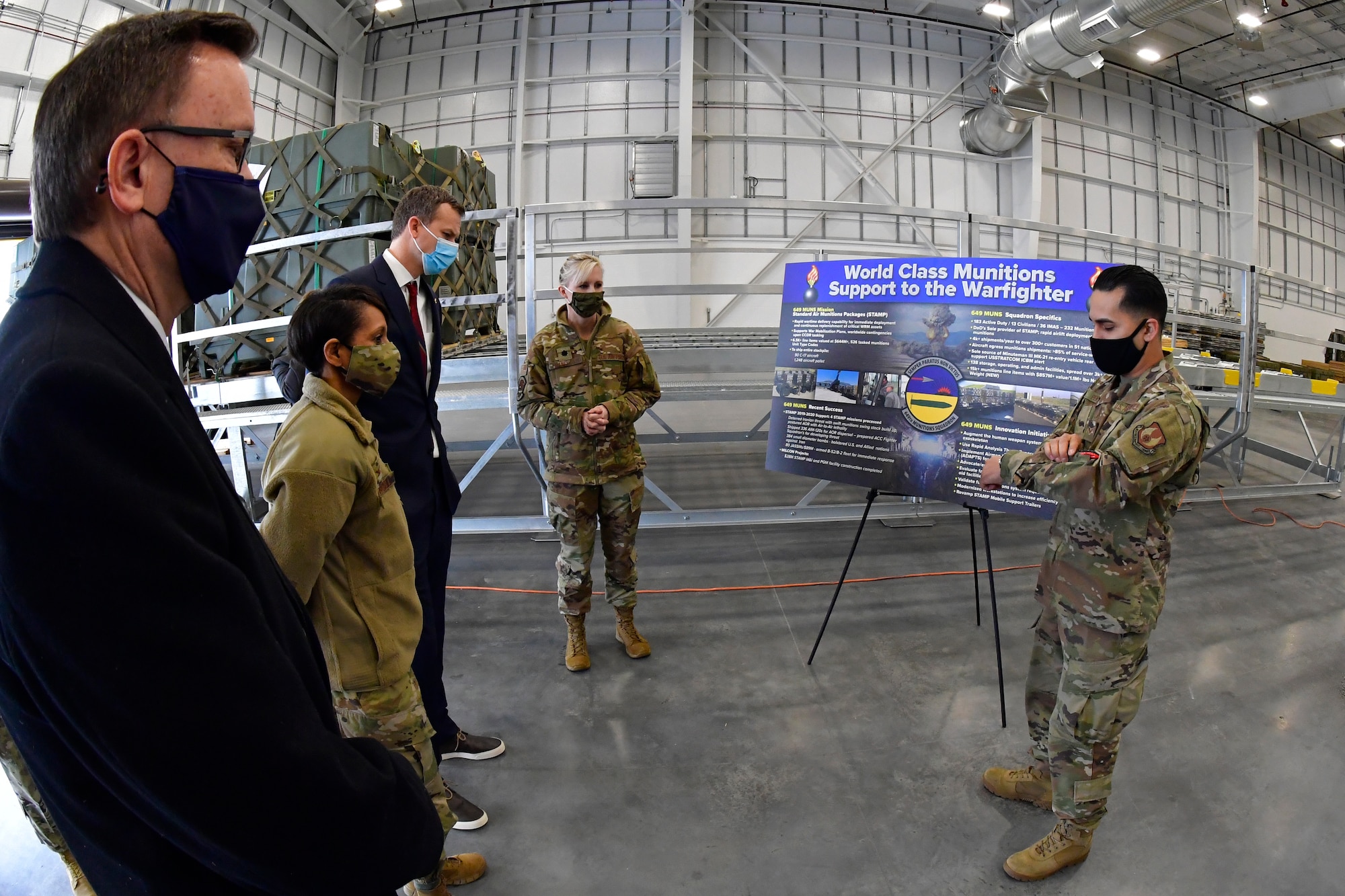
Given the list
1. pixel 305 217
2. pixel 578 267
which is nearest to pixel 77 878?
pixel 578 267

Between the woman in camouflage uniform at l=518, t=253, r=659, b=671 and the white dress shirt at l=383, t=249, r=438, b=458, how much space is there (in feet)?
2.65

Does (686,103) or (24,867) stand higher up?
(686,103)

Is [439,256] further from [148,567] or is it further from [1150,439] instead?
[1150,439]

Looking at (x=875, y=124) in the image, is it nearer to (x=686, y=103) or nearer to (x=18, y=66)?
(x=686, y=103)

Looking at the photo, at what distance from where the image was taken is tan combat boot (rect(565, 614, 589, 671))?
3.38 metres

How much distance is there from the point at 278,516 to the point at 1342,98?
707 inches

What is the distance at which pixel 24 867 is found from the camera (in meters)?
2.25

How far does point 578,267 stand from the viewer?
321cm

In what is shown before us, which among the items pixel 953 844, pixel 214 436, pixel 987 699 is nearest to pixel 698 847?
pixel 953 844

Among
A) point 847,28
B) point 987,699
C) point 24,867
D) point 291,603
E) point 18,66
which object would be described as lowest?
point 24,867

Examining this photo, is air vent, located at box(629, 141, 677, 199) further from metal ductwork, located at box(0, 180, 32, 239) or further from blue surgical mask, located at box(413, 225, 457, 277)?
metal ductwork, located at box(0, 180, 32, 239)

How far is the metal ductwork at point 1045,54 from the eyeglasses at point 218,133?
10.7m

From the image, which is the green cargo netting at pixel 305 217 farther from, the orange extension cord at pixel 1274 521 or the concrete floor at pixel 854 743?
the orange extension cord at pixel 1274 521

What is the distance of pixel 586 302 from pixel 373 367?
153 centimetres
